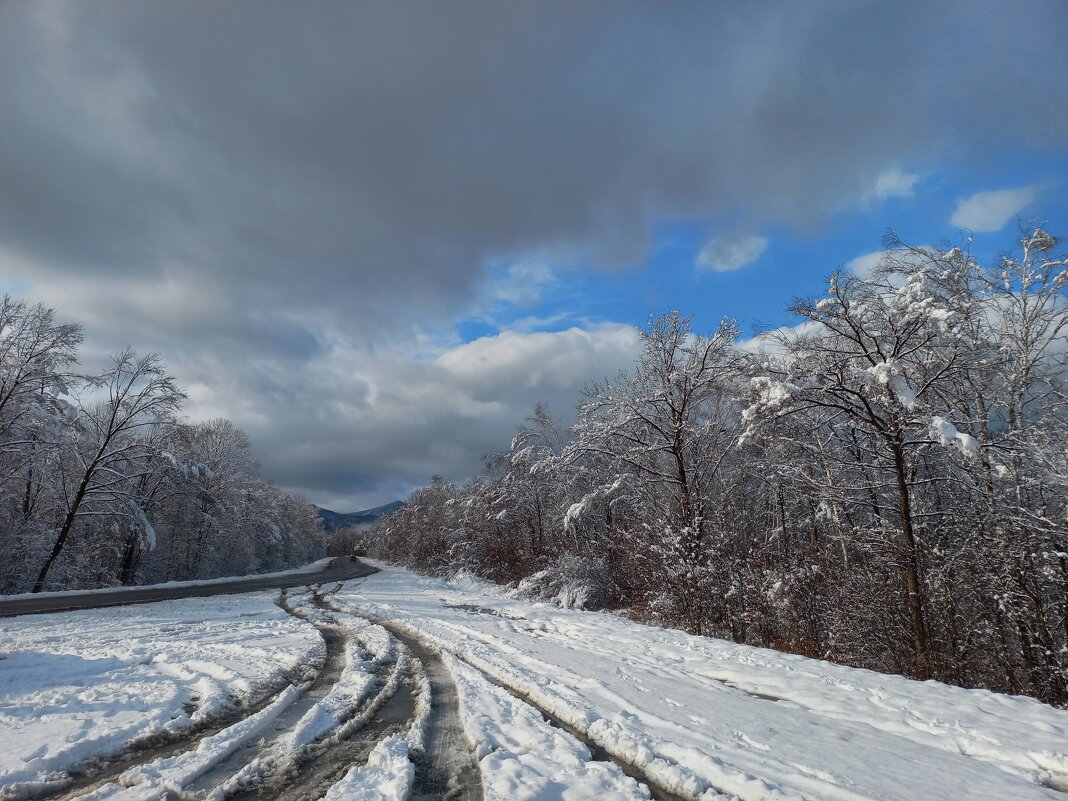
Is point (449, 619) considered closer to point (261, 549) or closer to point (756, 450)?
point (756, 450)

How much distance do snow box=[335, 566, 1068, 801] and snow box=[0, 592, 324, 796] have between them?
287 cm

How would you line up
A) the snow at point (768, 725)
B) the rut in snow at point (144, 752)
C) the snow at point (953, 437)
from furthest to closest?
the snow at point (953, 437), the snow at point (768, 725), the rut in snow at point (144, 752)

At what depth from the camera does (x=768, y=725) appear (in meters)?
5.26

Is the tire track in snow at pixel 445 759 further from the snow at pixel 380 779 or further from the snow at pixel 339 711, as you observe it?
the snow at pixel 339 711

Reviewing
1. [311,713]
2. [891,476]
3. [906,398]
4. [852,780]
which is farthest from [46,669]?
[891,476]

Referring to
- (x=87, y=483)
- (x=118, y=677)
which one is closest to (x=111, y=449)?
(x=87, y=483)

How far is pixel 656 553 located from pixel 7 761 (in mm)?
12485

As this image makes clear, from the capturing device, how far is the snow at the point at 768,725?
3.99 m

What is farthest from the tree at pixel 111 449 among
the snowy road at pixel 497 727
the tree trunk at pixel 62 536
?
the snowy road at pixel 497 727

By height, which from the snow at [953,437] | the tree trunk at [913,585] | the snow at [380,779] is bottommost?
the snow at [380,779]

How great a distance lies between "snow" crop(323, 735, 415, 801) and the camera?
3.65m

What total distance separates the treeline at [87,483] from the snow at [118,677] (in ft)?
43.6

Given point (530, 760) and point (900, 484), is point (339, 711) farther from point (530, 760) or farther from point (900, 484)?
point (900, 484)

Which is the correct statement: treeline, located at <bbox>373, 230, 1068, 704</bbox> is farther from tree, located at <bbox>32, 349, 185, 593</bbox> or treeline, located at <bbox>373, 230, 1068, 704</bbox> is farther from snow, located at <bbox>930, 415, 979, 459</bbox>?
Answer: tree, located at <bbox>32, 349, 185, 593</bbox>
